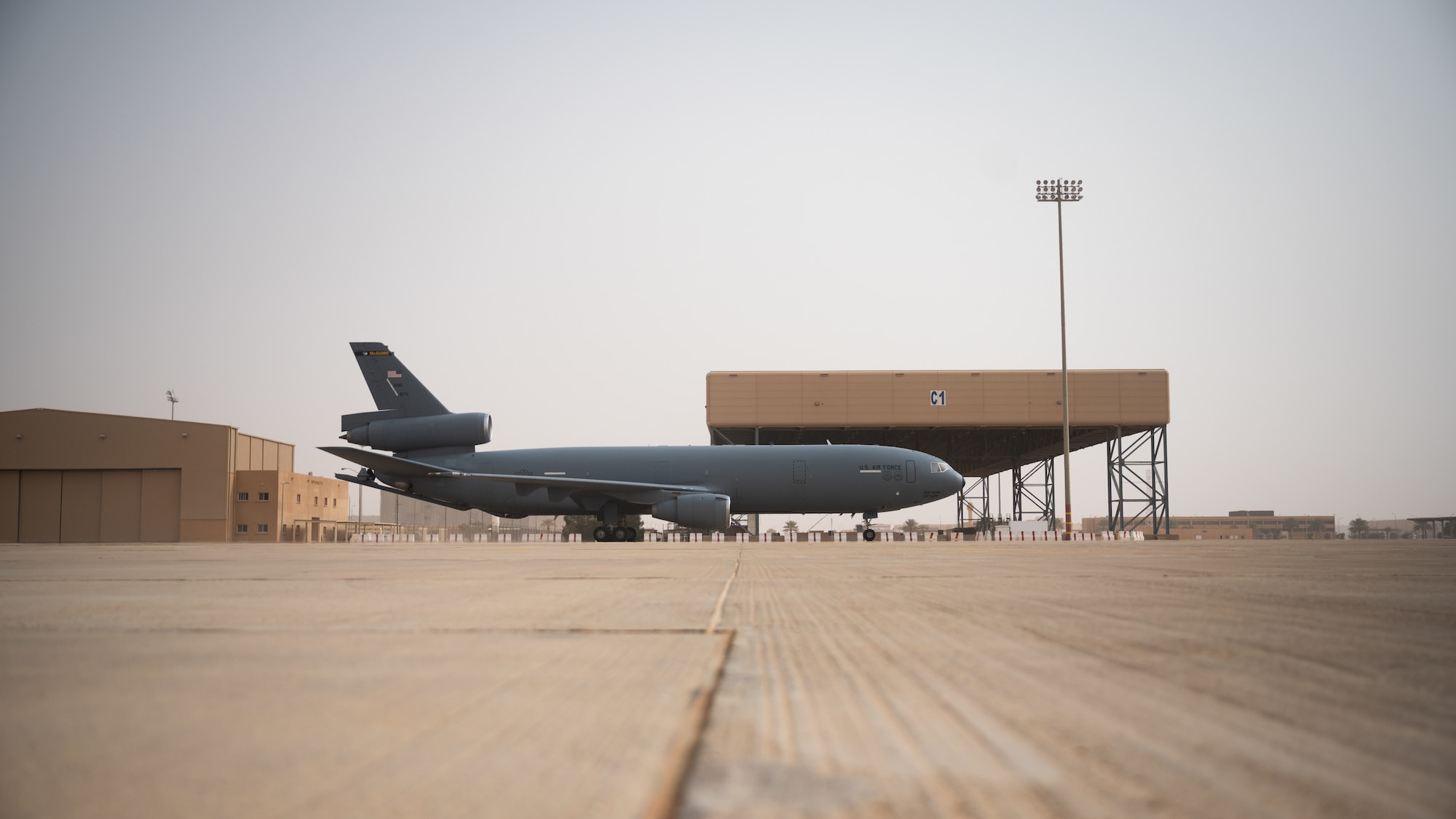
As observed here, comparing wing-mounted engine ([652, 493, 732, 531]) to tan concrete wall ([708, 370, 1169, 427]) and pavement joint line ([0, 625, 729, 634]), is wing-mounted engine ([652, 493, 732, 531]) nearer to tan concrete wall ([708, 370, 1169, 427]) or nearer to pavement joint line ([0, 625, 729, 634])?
tan concrete wall ([708, 370, 1169, 427])

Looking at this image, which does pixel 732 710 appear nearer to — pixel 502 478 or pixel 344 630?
pixel 344 630

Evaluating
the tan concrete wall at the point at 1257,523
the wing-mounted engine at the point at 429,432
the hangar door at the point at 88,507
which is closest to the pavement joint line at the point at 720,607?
the wing-mounted engine at the point at 429,432

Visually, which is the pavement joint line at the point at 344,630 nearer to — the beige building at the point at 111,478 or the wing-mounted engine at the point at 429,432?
the wing-mounted engine at the point at 429,432

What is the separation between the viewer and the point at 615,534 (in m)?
31.6

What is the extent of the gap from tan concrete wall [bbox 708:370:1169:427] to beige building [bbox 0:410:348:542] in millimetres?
24376

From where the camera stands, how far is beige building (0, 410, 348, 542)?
43906mm

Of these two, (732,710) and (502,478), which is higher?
(502,478)

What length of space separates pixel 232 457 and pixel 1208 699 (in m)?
49.4

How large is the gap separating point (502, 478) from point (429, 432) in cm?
392

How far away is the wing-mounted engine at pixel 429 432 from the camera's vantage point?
32.2 m

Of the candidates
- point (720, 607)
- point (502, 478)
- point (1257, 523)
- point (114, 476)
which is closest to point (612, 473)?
point (502, 478)

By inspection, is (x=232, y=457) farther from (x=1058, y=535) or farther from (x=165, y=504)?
(x=1058, y=535)

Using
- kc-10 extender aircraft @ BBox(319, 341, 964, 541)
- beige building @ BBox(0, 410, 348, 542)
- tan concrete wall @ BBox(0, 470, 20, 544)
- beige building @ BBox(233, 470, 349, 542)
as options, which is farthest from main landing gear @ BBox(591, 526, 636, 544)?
tan concrete wall @ BBox(0, 470, 20, 544)

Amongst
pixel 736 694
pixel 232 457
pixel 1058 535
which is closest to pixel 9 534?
pixel 232 457
